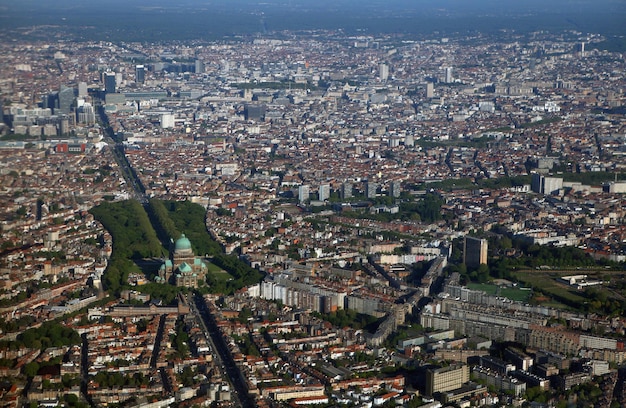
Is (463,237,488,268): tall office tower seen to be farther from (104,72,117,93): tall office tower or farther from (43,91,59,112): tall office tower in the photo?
(104,72,117,93): tall office tower

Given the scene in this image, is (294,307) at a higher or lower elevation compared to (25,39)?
lower

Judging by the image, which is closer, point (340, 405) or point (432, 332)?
point (340, 405)

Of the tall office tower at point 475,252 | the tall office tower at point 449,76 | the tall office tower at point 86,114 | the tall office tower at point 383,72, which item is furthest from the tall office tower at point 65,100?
the tall office tower at point 475,252

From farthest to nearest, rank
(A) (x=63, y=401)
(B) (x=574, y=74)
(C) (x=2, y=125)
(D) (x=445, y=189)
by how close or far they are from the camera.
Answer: (B) (x=574, y=74) → (C) (x=2, y=125) → (D) (x=445, y=189) → (A) (x=63, y=401)

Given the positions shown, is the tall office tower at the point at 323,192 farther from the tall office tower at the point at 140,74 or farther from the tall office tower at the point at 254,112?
the tall office tower at the point at 140,74

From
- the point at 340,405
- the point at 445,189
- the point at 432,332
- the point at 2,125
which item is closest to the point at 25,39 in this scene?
the point at 2,125

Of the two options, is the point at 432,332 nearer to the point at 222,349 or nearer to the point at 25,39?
the point at 222,349

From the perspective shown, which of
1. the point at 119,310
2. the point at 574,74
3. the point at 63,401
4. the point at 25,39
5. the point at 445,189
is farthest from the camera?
the point at 574,74

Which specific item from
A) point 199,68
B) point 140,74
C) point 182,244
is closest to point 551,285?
point 182,244
